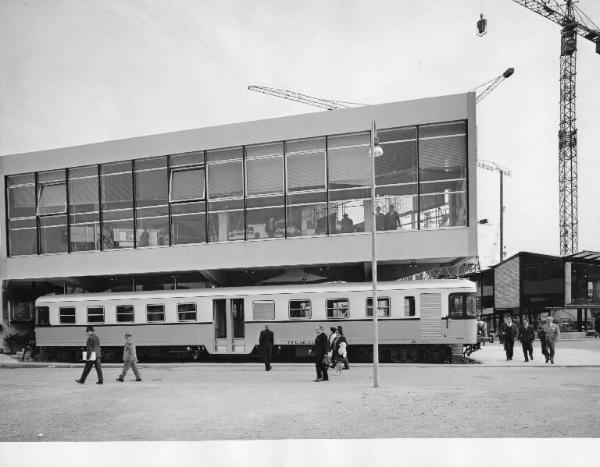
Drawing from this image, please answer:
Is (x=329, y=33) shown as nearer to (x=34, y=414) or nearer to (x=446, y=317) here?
(x=34, y=414)

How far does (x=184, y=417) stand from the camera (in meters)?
12.1

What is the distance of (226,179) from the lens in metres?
29.7

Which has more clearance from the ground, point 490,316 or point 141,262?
point 141,262

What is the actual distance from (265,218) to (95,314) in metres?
9.14

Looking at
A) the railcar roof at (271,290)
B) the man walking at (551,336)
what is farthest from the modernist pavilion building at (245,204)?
the man walking at (551,336)

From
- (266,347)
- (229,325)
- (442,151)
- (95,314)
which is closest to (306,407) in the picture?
(266,347)

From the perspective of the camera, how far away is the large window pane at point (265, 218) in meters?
28.9

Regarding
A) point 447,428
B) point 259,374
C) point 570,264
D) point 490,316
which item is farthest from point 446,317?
point 490,316

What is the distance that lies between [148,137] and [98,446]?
A: 2249 centimetres

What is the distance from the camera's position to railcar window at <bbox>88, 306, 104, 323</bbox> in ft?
89.6

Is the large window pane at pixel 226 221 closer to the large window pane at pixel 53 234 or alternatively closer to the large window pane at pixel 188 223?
the large window pane at pixel 188 223

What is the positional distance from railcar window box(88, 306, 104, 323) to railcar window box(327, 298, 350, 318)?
10.8m

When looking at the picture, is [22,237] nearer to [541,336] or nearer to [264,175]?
[264,175]

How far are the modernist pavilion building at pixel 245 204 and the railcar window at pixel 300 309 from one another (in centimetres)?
396
